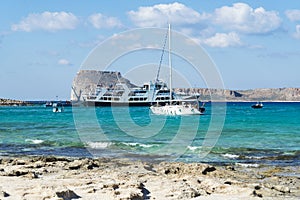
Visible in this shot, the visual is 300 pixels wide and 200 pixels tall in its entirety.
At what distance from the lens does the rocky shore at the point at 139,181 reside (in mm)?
10906

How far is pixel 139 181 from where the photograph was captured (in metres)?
12.9

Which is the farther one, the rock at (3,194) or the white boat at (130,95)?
the white boat at (130,95)

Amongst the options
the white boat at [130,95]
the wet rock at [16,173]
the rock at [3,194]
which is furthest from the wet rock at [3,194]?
the white boat at [130,95]

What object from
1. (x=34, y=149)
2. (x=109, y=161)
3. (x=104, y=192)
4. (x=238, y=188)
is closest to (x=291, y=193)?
(x=238, y=188)

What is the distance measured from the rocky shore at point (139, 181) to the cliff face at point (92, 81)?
90803 millimetres

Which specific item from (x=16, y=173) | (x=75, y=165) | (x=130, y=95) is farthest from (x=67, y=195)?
(x=130, y=95)

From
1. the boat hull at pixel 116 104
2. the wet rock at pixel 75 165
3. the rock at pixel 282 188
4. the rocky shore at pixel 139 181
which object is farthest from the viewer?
the boat hull at pixel 116 104

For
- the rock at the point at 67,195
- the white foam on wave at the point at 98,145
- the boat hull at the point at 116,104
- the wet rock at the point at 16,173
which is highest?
the boat hull at the point at 116,104

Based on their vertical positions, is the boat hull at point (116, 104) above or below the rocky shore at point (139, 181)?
above

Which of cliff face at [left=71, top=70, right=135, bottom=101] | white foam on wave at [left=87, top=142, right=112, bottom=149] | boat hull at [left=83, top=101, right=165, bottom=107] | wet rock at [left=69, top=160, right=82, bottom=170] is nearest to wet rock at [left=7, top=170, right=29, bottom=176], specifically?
wet rock at [left=69, top=160, right=82, bottom=170]

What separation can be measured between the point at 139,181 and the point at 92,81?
4913 inches

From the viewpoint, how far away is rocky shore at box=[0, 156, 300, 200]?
35.8 ft

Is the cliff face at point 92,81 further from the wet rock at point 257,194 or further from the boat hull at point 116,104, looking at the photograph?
the wet rock at point 257,194

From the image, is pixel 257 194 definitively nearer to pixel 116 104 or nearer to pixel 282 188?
pixel 282 188
